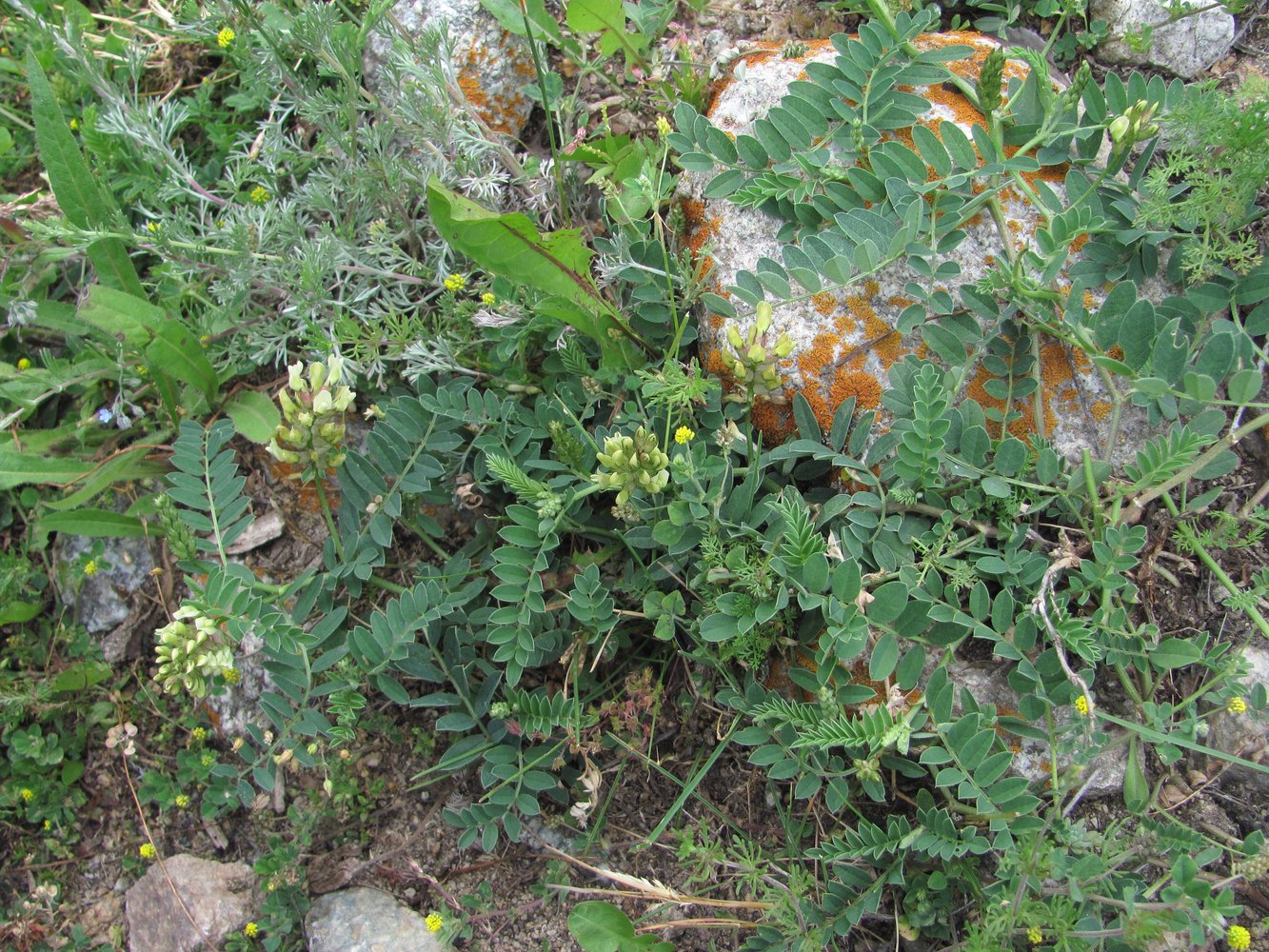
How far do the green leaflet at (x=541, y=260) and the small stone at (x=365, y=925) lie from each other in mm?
1932

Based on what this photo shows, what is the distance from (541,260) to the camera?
9.10 ft

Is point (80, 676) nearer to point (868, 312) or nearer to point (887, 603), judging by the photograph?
point (887, 603)

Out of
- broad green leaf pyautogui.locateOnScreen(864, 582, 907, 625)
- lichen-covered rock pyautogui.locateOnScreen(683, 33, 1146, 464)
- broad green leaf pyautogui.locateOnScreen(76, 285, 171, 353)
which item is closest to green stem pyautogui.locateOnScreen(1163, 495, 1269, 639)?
lichen-covered rock pyautogui.locateOnScreen(683, 33, 1146, 464)

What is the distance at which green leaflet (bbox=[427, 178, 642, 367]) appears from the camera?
8.61 feet

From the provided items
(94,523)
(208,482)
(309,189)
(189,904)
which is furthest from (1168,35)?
(189,904)

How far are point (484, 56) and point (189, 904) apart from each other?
3.32 meters

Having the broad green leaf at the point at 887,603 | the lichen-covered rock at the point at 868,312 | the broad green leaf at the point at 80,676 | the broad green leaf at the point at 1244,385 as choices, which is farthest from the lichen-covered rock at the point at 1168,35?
the broad green leaf at the point at 80,676

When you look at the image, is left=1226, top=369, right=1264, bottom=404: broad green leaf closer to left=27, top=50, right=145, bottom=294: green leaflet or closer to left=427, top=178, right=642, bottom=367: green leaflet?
left=427, top=178, right=642, bottom=367: green leaflet

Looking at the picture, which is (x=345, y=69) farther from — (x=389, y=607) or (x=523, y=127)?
(x=389, y=607)

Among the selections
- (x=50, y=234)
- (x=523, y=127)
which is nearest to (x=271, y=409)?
(x=50, y=234)

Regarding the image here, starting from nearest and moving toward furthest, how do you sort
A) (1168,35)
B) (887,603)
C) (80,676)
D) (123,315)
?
(887,603)
(1168,35)
(123,315)
(80,676)

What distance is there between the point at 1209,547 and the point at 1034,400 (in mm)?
690

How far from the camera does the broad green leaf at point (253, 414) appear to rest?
3.26 meters

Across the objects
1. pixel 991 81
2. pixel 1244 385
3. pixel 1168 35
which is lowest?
pixel 1244 385
